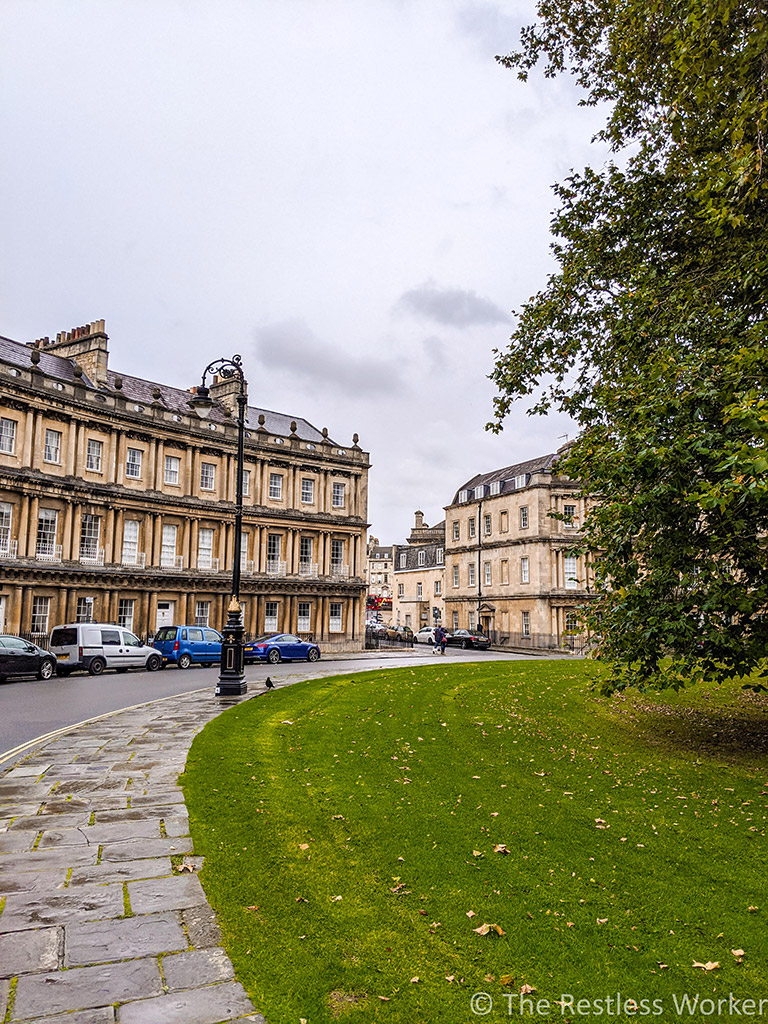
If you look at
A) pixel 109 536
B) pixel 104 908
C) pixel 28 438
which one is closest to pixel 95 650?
pixel 109 536

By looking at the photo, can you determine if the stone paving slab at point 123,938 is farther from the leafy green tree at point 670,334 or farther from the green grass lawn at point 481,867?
the leafy green tree at point 670,334

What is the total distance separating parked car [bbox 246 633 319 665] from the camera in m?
33.1

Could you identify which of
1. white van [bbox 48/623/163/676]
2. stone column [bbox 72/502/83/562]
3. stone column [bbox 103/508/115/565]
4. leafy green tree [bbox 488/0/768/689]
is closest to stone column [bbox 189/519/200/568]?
stone column [bbox 103/508/115/565]

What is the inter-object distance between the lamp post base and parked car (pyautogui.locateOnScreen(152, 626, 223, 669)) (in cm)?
1174

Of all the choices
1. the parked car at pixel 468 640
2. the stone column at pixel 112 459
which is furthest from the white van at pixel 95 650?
the parked car at pixel 468 640

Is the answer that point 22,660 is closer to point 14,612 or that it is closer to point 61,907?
point 14,612

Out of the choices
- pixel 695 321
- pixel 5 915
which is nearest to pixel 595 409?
pixel 695 321

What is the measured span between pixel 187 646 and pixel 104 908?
85.3ft

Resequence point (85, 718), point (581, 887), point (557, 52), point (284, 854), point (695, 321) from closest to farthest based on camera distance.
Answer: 1. point (581, 887)
2. point (284, 854)
3. point (695, 321)
4. point (557, 52)
5. point (85, 718)

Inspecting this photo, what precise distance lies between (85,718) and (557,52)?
16.1 metres

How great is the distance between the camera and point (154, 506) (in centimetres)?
3791

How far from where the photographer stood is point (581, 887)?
17.6 feet

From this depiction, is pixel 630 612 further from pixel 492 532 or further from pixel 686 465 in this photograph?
pixel 492 532

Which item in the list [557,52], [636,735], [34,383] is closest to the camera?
[636,735]
